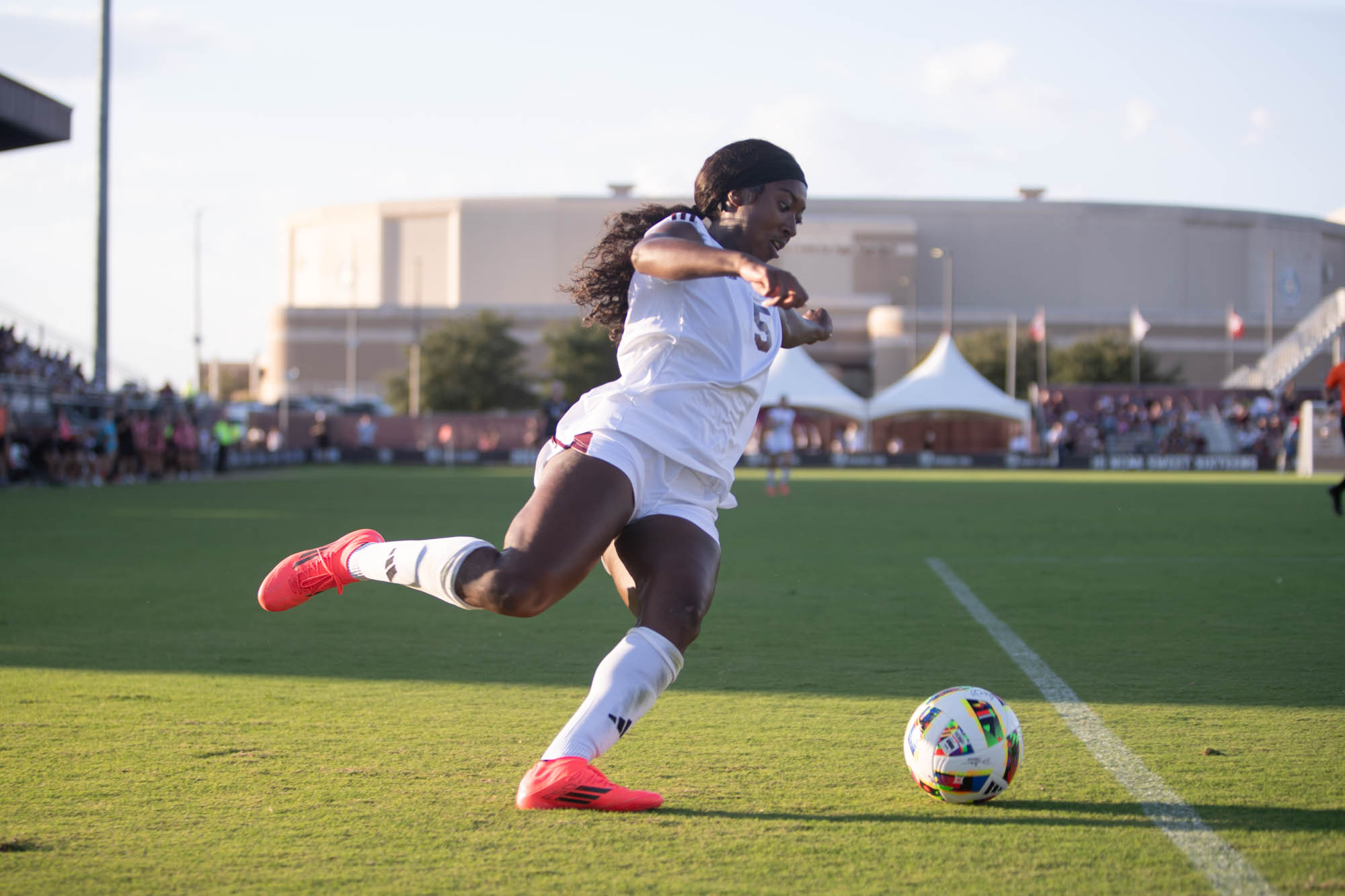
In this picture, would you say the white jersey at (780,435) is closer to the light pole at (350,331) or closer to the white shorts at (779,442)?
the white shorts at (779,442)

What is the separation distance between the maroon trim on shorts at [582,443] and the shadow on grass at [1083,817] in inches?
40.3

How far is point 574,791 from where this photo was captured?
3459 millimetres

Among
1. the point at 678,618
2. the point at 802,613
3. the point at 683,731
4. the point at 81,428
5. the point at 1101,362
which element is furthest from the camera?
the point at 1101,362

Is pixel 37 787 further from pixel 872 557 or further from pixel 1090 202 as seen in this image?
pixel 1090 202

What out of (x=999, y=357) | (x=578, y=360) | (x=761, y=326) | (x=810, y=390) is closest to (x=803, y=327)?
(x=761, y=326)

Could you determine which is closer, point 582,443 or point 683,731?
point 582,443

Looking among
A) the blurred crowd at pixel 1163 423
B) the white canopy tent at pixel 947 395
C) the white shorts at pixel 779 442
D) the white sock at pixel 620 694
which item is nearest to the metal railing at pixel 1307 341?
the blurred crowd at pixel 1163 423

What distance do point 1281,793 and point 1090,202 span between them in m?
93.8

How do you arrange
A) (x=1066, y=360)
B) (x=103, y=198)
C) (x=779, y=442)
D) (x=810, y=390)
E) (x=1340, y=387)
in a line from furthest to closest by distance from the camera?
(x=1066, y=360), (x=810, y=390), (x=103, y=198), (x=779, y=442), (x=1340, y=387)

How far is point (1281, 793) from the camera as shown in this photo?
3684 mm

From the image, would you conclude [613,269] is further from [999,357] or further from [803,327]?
[999,357]

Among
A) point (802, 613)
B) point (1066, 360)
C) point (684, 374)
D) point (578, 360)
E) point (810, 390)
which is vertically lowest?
point (802, 613)

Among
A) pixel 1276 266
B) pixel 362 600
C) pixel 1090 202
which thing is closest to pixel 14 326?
pixel 362 600

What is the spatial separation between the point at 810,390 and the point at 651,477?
147 feet
